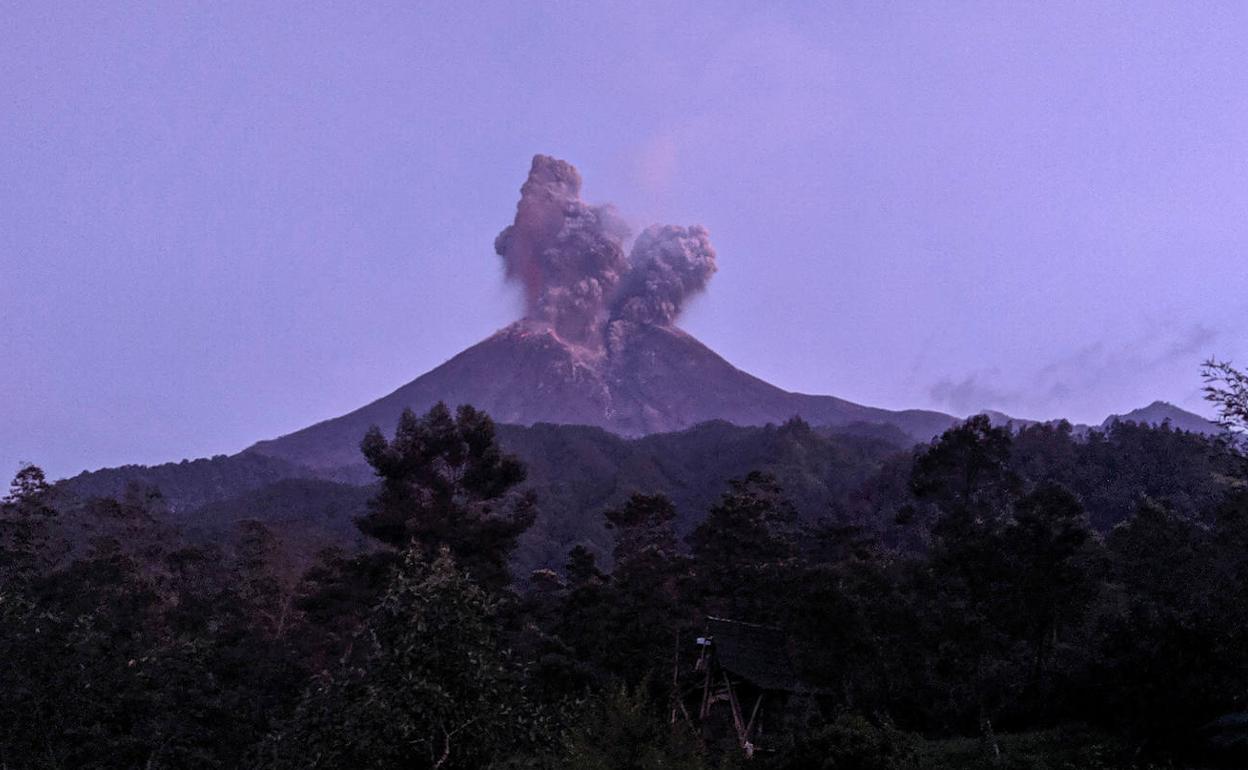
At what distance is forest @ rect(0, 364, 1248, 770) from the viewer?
11.0 metres

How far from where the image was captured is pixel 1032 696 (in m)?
29.3

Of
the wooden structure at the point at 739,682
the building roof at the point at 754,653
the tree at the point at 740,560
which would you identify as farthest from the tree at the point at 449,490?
the building roof at the point at 754,653

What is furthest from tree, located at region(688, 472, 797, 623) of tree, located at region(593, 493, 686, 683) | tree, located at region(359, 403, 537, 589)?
tree, located at region(359, 403, 537, 589)

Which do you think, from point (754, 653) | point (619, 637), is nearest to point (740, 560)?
point (619, 637)

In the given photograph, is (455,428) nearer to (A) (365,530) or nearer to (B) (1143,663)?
(A) (365,530)

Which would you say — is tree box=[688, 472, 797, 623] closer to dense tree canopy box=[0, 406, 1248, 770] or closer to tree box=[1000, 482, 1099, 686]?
dense tree canopy box=[0, 406, 1248, 770]

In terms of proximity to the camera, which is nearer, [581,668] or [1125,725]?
[1125,725]

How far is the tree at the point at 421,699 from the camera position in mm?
10031

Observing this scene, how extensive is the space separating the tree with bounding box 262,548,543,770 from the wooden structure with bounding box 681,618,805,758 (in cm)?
1937

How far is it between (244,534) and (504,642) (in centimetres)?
2749

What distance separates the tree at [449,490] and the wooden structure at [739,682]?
10.0 m

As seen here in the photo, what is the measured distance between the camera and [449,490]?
4181cm

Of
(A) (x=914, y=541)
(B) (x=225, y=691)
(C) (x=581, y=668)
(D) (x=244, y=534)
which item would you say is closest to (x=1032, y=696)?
(C) (x=581, y=668)

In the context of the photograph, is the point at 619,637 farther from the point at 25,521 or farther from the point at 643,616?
the point at 25,521
